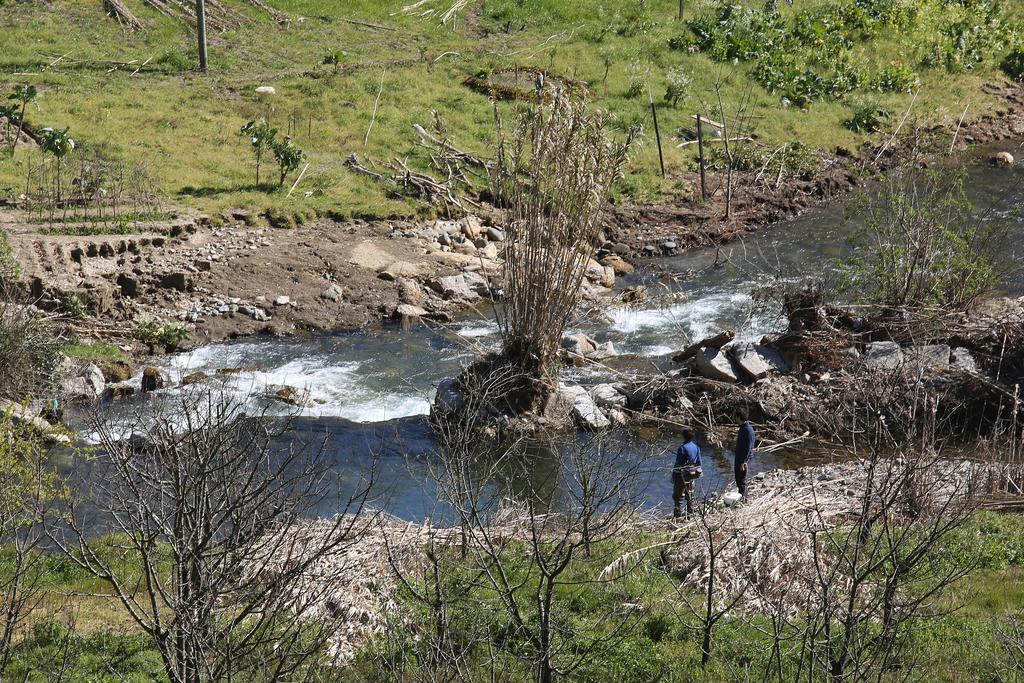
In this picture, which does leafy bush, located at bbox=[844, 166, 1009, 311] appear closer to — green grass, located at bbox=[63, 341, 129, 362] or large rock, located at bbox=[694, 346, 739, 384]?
large rock, located at bbox=[694, 346, 739, 384]

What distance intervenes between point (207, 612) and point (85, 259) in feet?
53.6

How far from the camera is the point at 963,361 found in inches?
683

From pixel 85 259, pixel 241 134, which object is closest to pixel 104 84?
pixel 241 134

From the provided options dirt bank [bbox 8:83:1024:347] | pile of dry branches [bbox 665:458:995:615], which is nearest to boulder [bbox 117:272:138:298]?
dirt bank [bbox 8:83:1024:347]

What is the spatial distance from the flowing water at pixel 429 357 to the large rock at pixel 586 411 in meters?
0.56

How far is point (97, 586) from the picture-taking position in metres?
11.7

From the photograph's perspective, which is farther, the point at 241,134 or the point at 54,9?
the point at 54,9

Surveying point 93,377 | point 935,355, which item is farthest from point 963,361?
point 93,377

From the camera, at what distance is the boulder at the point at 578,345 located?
65.4 ft

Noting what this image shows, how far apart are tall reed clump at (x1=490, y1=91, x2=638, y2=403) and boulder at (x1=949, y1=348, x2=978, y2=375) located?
5924mm

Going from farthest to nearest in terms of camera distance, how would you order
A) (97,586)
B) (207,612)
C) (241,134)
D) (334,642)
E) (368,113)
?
(368,113)
(241,134)
(97,586)
(334,642)
(207,612)

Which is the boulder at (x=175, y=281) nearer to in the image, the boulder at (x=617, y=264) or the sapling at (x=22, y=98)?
the sapling at (x=22, y=98)

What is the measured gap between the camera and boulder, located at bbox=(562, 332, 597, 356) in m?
19.9

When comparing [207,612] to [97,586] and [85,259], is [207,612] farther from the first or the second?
[85,259]
